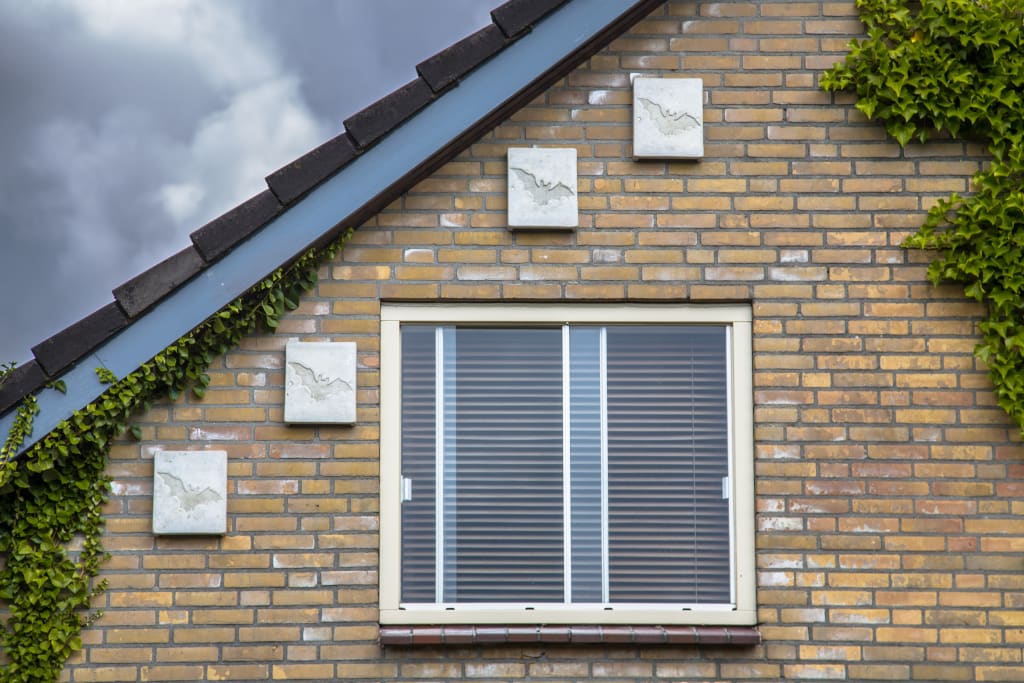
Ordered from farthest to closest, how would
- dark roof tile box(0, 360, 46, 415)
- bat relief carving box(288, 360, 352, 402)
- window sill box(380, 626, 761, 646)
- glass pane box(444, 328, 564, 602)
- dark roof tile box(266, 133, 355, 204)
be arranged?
glass pane box(444, 328, 564, 602), bat relief carving box(288, 360, 352, 402), window sill box(380, 626, 761, 646), dark roof tile box(266, 133, 355, 204), dark roof tile box(0, 360, 46, 415)

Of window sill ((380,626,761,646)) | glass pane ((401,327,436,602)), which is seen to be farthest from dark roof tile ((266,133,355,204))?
window sill ((380,626,761,646))

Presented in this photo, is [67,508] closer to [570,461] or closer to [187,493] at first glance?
[187,493]

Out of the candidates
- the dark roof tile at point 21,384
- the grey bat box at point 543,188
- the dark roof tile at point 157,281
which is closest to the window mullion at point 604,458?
the grey bat box at point 543,188

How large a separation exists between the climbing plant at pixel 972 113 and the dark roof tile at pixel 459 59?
165cm

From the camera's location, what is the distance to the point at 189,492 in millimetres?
4918

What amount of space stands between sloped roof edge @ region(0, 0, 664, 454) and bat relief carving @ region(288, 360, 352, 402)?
0.47 meters

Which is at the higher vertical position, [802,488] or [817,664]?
[802,488]

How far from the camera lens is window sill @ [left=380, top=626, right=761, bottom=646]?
4.88 meters

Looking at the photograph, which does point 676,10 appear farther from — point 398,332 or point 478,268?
point 398,332

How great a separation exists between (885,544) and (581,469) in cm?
146

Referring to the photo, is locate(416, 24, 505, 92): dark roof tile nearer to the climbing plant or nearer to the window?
the window

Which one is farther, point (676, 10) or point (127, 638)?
point (676, 10)

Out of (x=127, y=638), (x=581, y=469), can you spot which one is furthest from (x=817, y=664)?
(x=127, y=638)

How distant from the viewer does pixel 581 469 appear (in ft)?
16.9
